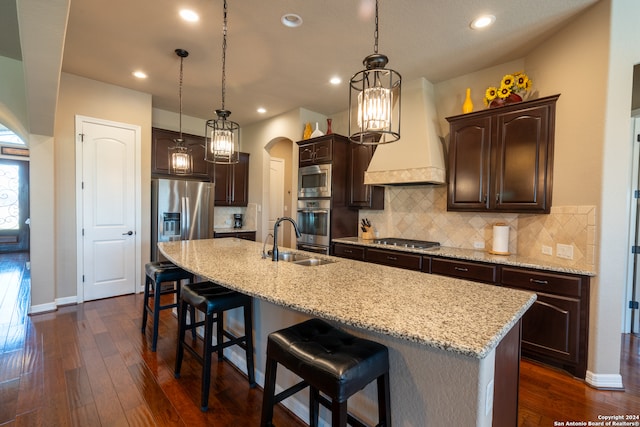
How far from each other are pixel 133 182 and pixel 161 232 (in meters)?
→ 0.79

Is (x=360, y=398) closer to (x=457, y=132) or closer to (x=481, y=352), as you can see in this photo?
(x=481, y=352)

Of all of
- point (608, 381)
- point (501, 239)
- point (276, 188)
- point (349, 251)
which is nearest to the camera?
point (608, 381)

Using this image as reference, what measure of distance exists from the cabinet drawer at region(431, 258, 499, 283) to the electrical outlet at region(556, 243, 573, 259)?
0.51m

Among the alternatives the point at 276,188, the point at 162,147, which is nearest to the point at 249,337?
the point at 162,147

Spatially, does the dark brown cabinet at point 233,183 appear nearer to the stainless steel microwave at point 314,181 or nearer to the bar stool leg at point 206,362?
the stainless steel microwave at point 314,181

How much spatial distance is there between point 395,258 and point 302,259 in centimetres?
128

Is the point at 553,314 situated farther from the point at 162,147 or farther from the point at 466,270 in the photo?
the point at 162,147

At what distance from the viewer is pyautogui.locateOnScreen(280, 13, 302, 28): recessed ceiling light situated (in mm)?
2369

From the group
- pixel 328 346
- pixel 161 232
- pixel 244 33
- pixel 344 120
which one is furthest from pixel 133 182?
pixel 328 346

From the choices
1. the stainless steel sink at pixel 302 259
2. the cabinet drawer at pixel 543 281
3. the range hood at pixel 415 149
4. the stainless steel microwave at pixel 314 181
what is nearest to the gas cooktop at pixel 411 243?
the range hood at pixel 415 149

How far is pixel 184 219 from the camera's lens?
14.4ft

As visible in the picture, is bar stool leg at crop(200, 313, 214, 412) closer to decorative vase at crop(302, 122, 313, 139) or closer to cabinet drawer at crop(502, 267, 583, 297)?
cabinet drawer at crop(502, 267, 583, 297)

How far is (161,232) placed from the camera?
4.20m

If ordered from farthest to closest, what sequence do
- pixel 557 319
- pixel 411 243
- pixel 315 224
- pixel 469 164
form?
pixel 315 224 → pixel 411 243 → pixel 469 164 → pixel 557 319
